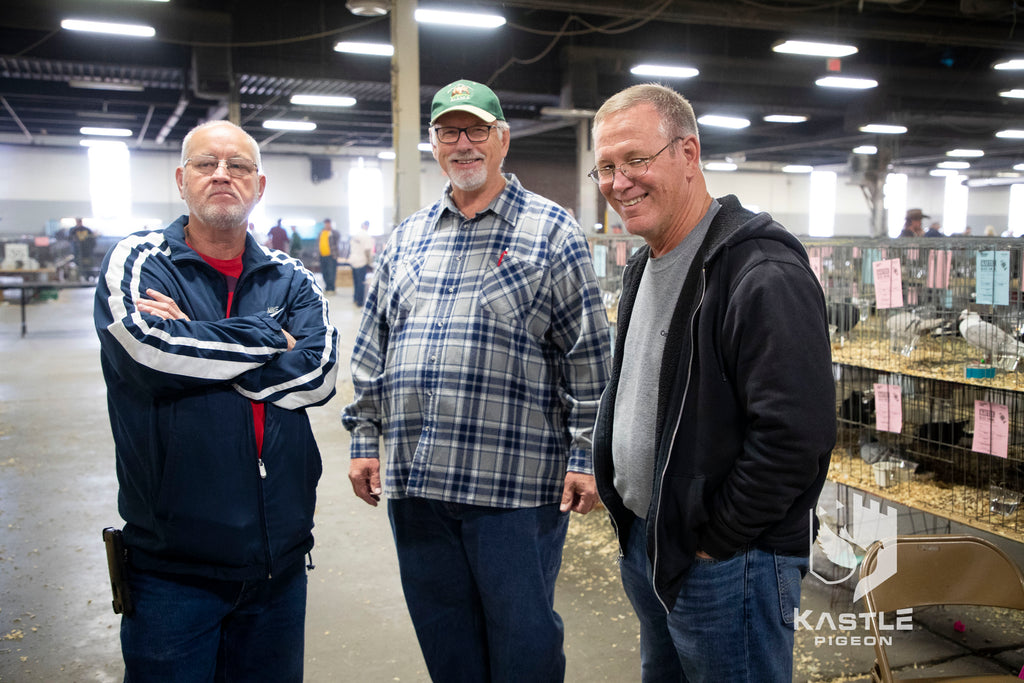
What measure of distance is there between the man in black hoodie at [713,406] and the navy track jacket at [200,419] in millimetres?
741

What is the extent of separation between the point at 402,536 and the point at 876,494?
212cm

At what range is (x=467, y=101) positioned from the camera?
6.22 feet

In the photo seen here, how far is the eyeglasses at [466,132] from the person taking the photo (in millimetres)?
1930

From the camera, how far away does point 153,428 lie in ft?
5.29

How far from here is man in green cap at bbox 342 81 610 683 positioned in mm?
1860

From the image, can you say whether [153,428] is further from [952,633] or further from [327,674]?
[952,633]

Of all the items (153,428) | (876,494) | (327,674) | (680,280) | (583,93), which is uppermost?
(583,93)

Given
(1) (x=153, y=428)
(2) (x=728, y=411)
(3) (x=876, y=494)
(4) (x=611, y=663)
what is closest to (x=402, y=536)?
(1) (x=153, y=428)

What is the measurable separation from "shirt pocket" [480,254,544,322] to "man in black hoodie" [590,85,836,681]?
1.28 ft

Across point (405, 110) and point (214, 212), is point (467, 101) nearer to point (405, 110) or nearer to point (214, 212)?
point (214, 212)

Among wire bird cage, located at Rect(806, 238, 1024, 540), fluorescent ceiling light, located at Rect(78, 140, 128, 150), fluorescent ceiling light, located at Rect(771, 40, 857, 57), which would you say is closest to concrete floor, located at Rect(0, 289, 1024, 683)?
wire bird cage, located at Rect(806, 238, 1024, 540)

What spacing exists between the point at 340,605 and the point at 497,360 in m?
1.91

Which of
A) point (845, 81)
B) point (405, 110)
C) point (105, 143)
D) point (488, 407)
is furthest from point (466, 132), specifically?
point (105, 143)

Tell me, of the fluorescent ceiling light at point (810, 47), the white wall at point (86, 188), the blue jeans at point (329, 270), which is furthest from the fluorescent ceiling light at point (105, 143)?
the fluorescent ceiling light at point (810, 47)
